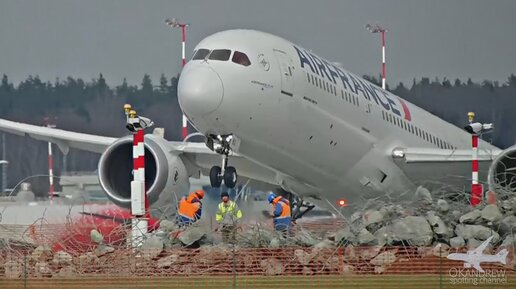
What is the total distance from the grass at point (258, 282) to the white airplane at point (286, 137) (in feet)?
22.6

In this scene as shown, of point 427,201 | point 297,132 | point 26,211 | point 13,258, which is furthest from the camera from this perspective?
point 26,211

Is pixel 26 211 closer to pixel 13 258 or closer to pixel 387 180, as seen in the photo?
pixel 387 180

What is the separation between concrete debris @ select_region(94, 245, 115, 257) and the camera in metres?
18.5

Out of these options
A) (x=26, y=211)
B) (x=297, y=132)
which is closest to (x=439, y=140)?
(x=297, y=132)

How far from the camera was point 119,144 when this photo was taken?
28.3 metres

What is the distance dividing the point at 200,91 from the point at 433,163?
7.86 metres

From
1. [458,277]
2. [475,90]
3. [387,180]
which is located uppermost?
[475,90]

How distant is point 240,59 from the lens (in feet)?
80.3

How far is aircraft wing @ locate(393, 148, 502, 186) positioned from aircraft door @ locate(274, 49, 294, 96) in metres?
4.89

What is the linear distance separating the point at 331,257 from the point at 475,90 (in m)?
23.7

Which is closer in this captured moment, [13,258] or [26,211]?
[13,258]

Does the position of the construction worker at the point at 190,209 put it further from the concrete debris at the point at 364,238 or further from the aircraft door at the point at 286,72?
the concrete debris at the point at 364,238

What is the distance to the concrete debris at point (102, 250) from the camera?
1852 centimetres

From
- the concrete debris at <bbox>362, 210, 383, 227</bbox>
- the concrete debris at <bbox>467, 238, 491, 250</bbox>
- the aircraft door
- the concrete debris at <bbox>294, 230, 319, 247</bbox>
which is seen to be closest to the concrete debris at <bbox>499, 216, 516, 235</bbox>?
the concrete debris at <bbox>467, 238, 491, 250</bbox>
